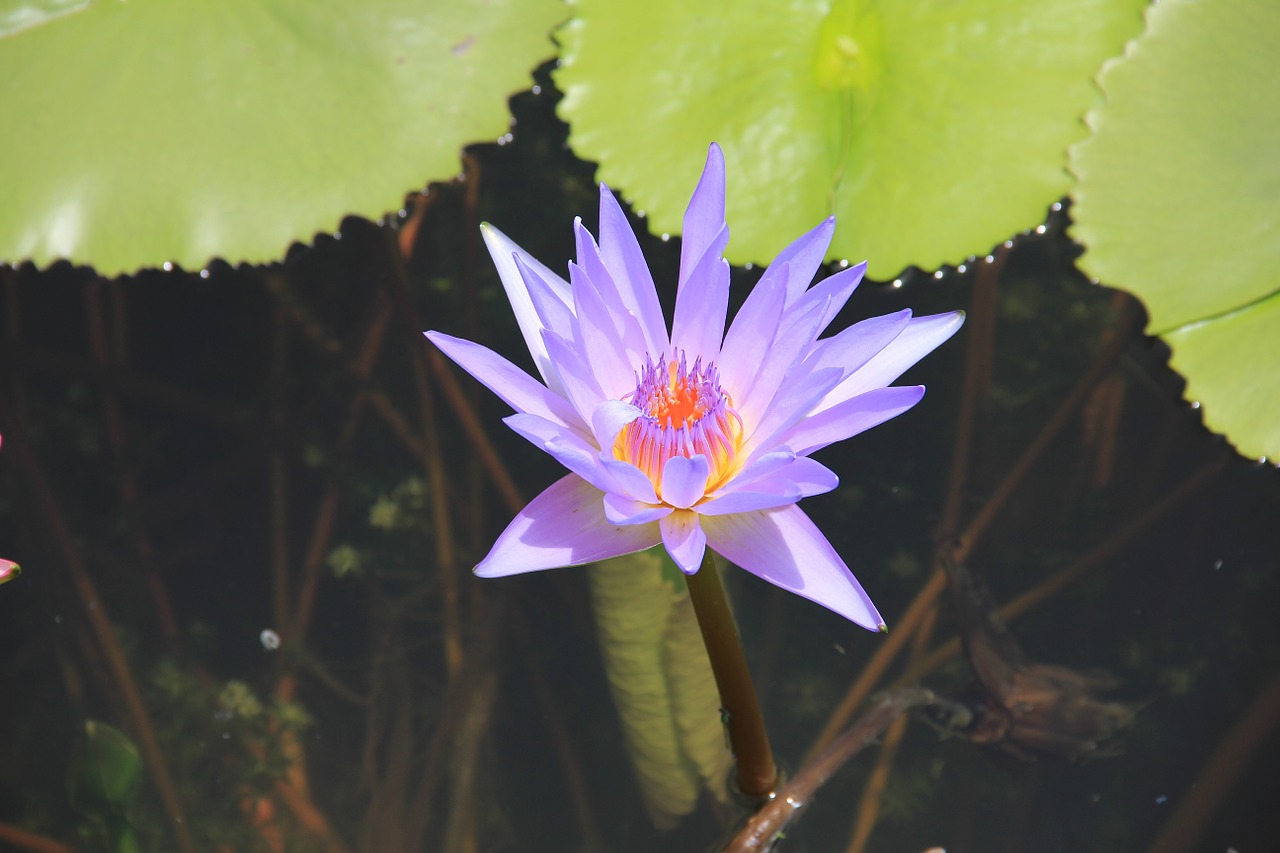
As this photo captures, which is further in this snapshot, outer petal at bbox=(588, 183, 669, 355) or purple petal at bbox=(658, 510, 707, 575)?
outer petal at bbox=(588, 183, 669, 355)

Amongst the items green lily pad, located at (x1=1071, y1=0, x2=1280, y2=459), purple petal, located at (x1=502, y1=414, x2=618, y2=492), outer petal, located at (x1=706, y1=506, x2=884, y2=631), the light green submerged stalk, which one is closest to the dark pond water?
the light green submerged stalk

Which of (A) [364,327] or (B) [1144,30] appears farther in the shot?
(A) [364,327]

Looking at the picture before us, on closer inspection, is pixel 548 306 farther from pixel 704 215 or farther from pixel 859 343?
pixel 859 343

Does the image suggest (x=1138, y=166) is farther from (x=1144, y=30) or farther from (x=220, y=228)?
(x=220, y=228)

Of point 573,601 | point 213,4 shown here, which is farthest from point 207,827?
point 213,4

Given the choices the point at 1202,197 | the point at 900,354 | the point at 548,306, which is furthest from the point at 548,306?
the point at 1202,197

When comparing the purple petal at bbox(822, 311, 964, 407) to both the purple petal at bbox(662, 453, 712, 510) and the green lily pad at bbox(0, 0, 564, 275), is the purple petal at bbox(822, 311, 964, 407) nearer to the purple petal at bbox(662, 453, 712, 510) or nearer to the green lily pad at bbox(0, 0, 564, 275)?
the purple petal at bbox(662, 453, 712, 510)
